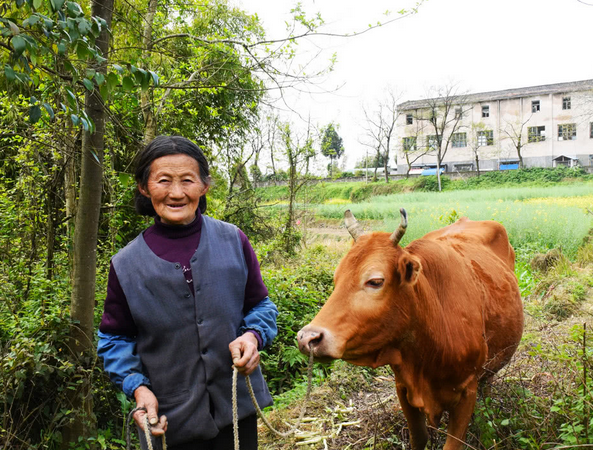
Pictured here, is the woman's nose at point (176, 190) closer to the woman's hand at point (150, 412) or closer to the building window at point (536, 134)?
the woman's hand at point (150, 412)

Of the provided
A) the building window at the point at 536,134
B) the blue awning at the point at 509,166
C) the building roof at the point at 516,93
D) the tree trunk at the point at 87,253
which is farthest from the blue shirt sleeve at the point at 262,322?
the building window at the point at 536,134

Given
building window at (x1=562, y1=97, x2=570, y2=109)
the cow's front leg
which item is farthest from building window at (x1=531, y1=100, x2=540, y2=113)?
the cow's front leg

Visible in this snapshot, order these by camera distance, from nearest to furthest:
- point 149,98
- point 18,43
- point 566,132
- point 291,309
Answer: point 18,43
point 149,98
point 291,309
point 566,132

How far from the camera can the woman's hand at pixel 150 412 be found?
5.32 feet

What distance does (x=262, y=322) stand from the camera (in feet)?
6.32

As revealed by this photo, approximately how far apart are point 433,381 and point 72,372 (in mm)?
2412

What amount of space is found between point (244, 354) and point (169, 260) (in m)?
0.49

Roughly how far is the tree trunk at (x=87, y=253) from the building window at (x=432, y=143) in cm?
3582

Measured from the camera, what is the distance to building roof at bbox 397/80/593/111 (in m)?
33.0

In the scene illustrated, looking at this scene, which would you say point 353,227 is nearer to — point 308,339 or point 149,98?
point 308,339

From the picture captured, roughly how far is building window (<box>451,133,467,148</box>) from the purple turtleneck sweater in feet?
123

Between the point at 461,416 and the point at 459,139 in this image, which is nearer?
the point at 461,416

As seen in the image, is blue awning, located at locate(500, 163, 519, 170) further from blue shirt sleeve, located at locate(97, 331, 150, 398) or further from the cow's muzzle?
blue shirt sleeve, located at locate(97, 331, 150, 398)

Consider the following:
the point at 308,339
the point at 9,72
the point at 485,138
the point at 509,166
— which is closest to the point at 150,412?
the point at 308,339
